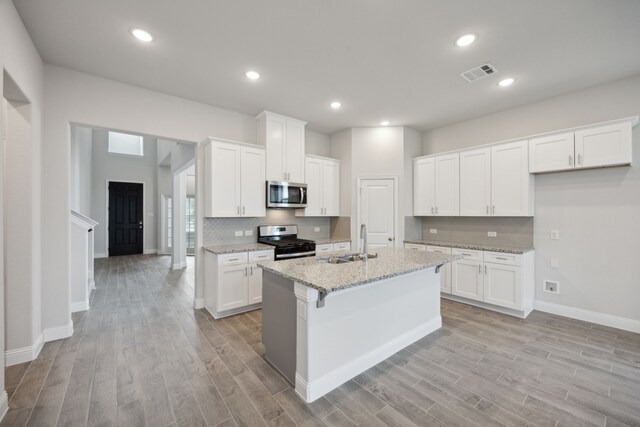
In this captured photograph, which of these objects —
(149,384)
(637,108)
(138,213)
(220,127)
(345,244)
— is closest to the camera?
(149,384)

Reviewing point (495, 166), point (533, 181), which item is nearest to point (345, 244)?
point (495, 166)

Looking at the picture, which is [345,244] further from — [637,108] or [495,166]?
[637,108]

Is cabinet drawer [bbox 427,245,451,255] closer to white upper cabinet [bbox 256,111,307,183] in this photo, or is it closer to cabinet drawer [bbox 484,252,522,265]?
cabinet drawer [bbox 484,252,522,265]

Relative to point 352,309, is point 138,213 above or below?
above

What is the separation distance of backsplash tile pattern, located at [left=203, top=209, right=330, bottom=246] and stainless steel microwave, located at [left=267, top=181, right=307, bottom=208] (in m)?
0.36

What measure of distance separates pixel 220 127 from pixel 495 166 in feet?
13.6

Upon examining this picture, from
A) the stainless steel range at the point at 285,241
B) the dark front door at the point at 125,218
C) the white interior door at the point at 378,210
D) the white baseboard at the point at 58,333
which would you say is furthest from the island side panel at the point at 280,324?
the dark front door at the point at 125,218

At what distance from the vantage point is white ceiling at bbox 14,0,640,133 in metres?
2.17

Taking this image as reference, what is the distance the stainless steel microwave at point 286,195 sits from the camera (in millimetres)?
4312

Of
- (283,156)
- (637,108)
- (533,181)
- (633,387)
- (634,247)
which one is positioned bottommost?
(633,387)

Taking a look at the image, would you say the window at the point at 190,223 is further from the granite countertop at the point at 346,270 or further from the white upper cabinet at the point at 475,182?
the white upper cabinet at the point at 475,182

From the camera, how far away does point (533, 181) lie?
3883 mm

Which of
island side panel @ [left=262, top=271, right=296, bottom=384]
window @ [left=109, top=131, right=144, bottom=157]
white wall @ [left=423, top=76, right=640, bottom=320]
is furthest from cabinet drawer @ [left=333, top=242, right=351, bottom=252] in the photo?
window @ [left=109, top=131, right=144, bottom=157]

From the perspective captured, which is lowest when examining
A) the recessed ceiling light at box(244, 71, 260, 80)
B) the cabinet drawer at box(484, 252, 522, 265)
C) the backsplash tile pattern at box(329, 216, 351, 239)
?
the cabinet drawer at box(484, 252, 522, 265)
